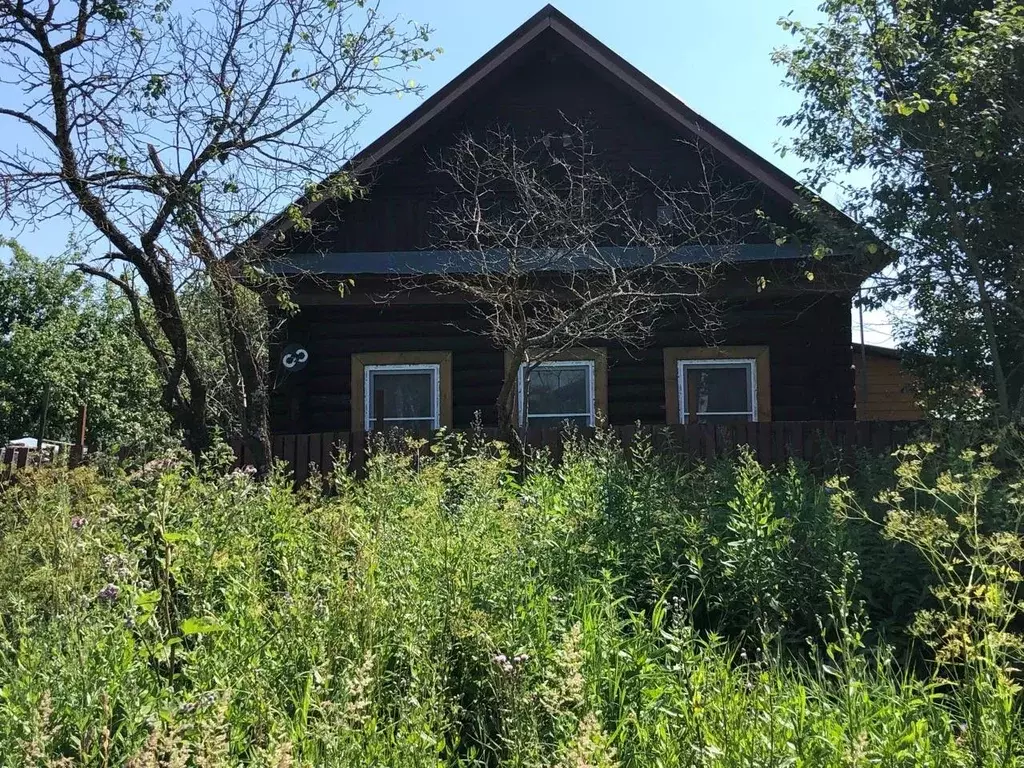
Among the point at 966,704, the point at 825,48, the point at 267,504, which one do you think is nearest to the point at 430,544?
the point at 267,504

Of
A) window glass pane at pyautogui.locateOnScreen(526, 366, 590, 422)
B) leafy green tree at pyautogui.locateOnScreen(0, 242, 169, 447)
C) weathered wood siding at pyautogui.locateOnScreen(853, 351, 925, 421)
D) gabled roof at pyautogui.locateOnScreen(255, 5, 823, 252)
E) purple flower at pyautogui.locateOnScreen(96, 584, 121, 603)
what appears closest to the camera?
purple flower at pyautogui.locateOnScreen(96, 584, 121, 603)

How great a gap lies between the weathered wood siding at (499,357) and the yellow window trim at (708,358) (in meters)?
0.09

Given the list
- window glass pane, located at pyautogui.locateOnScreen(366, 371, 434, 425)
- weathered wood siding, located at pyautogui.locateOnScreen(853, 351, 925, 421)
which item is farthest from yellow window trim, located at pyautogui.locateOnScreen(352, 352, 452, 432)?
weathered wood siding, located at pyautogui.locateOnScreen(853, 351, 925, 421)

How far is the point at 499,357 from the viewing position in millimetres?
11477

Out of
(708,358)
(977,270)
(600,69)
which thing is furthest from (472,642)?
(600,69)

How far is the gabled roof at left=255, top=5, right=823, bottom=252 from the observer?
11.1m

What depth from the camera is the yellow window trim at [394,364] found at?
1133 cm

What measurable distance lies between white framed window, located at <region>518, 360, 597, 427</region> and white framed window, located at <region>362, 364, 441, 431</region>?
1.20 metres

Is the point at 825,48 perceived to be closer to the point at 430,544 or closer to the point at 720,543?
the point at 720,543

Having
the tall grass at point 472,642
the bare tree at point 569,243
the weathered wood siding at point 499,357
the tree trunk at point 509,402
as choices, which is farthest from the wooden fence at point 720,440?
the tall grass at point 472,642

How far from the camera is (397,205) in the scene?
12055mm

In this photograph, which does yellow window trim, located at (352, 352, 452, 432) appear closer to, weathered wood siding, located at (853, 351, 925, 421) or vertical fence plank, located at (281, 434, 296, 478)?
vertical fence plank, located at (281, 434, 296, 478)

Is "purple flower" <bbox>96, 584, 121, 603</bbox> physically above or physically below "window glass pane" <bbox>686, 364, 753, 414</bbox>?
below

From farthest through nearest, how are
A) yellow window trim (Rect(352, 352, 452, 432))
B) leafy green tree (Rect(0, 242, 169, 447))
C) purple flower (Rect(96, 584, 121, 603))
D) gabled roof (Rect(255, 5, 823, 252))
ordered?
leafy green tree (Rect(0, 242, 169, 447))
yellow window trim (Rect(352, 352, 452, 432))
gabled roof (Rect(255, 5, 823, 252))
purple flower (Rect(96, 584, 121, 603))
